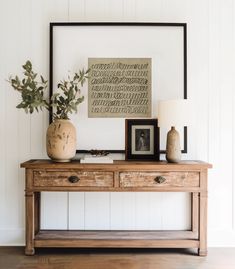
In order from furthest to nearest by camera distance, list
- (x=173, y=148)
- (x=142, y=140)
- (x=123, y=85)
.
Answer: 1. (x=123, y=85)
2. (x=142, y=140)
3. (x=173, y=148)

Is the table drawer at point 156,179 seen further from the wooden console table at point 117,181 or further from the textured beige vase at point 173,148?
the textured beige vase at point 173,148

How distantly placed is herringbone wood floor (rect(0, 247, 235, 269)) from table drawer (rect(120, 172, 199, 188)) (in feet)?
1.82

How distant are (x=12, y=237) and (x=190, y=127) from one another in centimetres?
177

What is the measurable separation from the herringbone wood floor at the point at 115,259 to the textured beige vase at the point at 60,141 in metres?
0.74

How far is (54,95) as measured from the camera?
255 centimetres

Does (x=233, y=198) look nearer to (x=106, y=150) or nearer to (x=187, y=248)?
(x=187, y=248)

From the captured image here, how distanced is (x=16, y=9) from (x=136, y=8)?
101cm

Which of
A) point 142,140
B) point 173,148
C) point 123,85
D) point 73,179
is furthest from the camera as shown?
point 123,85

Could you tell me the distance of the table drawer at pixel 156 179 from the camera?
2.46m

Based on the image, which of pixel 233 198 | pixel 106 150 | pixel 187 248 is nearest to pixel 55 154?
pixel 106 150

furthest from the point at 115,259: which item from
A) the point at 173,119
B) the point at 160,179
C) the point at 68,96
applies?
the point at 68,96

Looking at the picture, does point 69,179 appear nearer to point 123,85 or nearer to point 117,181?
point 117,181

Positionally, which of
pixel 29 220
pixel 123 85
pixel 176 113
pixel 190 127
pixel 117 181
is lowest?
pixel 29 220

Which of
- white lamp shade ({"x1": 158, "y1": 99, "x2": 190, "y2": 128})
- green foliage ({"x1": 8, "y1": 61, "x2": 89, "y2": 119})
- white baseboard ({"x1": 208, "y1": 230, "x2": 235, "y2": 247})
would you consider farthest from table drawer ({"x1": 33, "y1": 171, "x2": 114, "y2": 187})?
white baseboard ({"x1": 208, "y1": 230, "x2": 235, "y2": 247})
